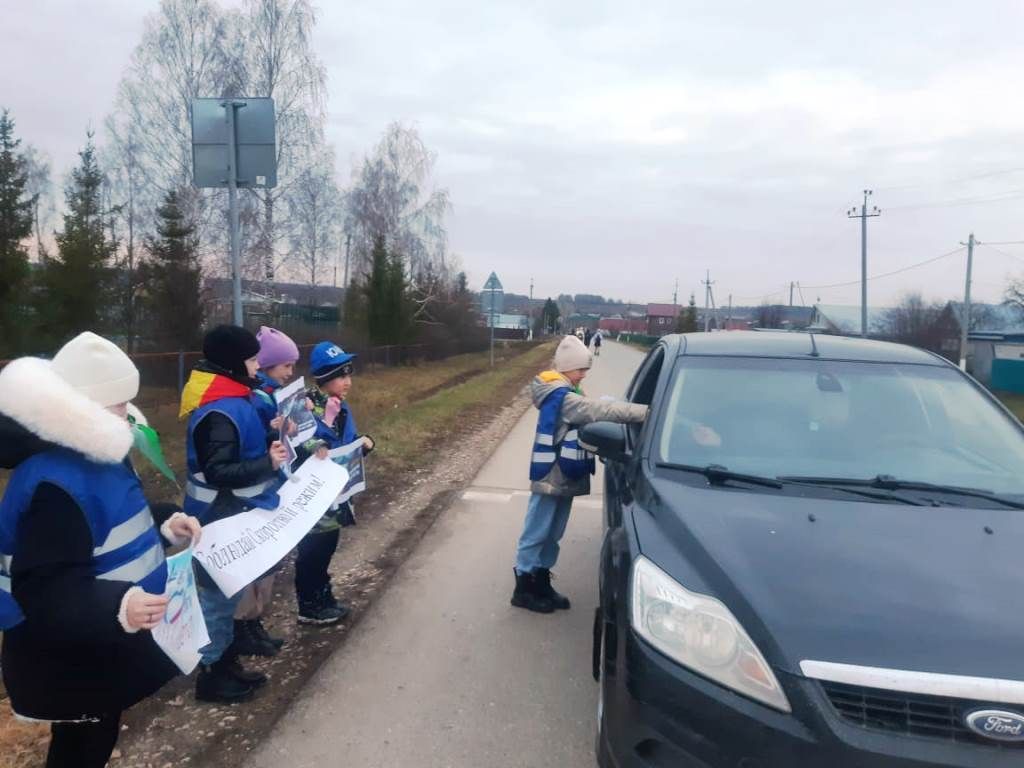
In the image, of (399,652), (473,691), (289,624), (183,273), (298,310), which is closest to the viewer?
(473,691)

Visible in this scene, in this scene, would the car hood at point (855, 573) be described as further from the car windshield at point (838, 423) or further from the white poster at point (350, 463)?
the white poster at point (350, 463)

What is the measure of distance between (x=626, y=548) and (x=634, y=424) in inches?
57.3

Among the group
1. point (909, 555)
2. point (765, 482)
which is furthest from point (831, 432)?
point (909, 555)

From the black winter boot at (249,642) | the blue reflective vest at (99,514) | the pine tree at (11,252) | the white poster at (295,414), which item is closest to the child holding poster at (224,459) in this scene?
the white poster at (295,414)

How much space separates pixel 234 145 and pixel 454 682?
520 centimetres

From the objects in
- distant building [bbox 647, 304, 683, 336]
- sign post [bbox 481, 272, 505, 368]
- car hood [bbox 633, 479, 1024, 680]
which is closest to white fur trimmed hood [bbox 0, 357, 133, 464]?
car hood [bbox 633, 479, 1024, 680]

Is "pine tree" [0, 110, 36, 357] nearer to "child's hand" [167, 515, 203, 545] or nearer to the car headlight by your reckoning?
"child's hand" [167, 515, 203, 545]

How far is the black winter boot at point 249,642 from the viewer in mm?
3889

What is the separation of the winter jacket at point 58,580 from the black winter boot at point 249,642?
172 cm

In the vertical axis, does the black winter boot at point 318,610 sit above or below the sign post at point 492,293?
below

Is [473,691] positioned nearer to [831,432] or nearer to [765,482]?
[765,482]

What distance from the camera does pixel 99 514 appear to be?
2123 mm

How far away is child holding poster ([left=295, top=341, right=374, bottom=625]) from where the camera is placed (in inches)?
162

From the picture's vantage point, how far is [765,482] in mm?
2959
